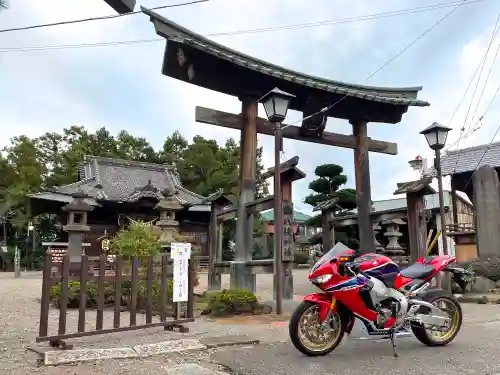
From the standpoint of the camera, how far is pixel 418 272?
5480 mm

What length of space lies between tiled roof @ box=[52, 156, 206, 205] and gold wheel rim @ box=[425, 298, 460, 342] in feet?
56.7

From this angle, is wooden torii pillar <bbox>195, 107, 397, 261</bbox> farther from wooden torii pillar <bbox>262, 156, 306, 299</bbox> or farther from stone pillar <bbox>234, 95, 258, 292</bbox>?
wooden torii pillar <bbox>262, 156, 306, 299</bbox>

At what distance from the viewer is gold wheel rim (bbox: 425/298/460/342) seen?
5.38 metres

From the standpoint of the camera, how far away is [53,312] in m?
8.80

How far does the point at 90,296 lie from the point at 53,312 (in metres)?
0.90

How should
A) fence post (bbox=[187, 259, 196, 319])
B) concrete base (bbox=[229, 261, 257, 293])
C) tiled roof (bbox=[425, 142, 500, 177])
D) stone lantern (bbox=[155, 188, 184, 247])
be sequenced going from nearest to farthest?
fence post (bbox=[187, 259, 196, 319]) → concrete base (bbox=[229, 261, 257, 293]) → stone lantern (bbox=[155, 188, 184, 247]) → tiled roof (bbox=[425, 142, 500, 177])

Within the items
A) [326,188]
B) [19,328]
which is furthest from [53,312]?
[326,188]

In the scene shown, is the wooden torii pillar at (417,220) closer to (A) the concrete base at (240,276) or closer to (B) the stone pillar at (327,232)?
(B) the stone pillar at (327,232)

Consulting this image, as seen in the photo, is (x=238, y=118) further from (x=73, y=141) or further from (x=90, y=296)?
(x=73, y=141)

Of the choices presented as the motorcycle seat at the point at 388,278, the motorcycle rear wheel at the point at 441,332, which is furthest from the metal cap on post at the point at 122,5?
the motorcycle rear wheel at the point at 441,332

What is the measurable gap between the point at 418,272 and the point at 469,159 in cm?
1160

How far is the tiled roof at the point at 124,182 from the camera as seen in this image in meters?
23.0

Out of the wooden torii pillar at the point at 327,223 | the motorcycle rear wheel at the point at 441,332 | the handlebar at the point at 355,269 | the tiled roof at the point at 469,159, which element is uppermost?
the tiled roof at the point at 469,159

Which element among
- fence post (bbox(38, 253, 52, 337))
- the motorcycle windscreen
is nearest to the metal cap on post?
fence post (bbox(38, 253, 52, 337))
